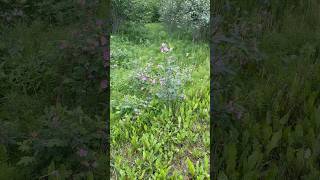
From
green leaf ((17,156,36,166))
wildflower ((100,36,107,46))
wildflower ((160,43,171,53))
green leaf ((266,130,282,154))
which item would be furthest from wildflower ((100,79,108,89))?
green leaf ((266,130,282,154))

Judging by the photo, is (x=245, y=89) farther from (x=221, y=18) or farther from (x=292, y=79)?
(x=221, y=18)

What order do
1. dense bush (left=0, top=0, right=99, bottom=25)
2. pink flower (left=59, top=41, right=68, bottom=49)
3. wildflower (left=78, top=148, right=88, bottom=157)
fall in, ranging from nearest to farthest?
wildflower (left=78, top=148, right=88, bottom=157), pink flower (left=59, top=41, right=68, bottom=49), dense bush (left=0, top=0, right=99, bottom=25)

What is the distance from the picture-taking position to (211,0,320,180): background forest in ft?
8.95

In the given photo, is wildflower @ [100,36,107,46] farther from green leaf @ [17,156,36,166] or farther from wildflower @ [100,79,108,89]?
green leaf @ [17,156,36,166]

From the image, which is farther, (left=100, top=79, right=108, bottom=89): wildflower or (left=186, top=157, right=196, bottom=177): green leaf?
(left=100, top=79, right=108, bottom=89): wildflower

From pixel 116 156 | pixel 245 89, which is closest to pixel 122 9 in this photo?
pixel 245 89

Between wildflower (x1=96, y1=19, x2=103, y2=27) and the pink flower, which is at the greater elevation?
wildflower (x1=96, y1=19, x2=103, y2=27)

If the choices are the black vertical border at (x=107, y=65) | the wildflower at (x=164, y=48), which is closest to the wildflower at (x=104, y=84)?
the black vertical border at (x=107, y=65)

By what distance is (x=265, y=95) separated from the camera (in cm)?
323

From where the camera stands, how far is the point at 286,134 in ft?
9.62

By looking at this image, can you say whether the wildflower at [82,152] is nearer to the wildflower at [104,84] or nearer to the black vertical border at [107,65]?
the black vertical border at [107,65]

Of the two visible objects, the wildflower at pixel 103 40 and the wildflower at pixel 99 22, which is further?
the wildflower at pixel 99 22

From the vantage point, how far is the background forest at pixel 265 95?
273 centimetres

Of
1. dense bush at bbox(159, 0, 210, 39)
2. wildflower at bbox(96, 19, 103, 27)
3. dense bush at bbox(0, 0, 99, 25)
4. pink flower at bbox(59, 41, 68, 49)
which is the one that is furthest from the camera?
dense bush at bbox(0, 0, 99, 25)
